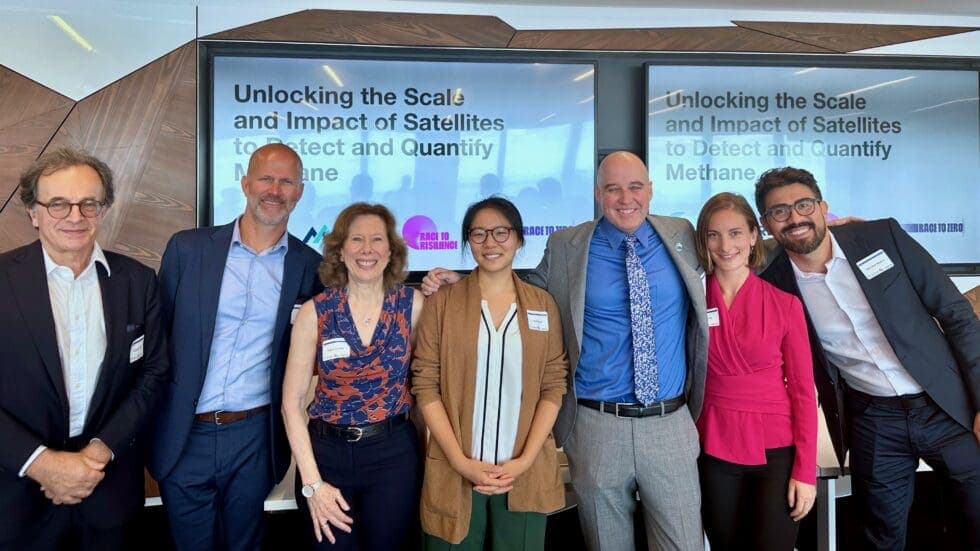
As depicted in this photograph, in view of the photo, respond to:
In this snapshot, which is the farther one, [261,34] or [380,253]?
[261,34]

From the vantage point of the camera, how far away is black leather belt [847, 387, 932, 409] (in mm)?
2191

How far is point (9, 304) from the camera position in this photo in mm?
1650

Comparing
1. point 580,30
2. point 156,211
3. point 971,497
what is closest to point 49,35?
point 156,211

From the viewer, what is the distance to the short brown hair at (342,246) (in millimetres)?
1950

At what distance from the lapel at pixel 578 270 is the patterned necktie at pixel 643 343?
165 millimetres

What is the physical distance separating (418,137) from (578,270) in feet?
6.36

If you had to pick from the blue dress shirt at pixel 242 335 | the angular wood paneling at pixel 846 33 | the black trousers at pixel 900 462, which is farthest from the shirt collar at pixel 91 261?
the angular wood paneling at pixel 846 33

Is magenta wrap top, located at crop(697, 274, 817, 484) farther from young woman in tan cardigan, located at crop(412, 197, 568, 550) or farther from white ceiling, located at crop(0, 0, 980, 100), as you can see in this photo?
white ceiling, located at crop(0, 0, 980, 100)

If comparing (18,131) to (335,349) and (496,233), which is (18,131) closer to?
(335,349)

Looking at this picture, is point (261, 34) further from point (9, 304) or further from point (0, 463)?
point (0, 463)

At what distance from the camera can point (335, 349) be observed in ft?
6.05

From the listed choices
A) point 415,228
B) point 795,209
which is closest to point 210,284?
point 415,228

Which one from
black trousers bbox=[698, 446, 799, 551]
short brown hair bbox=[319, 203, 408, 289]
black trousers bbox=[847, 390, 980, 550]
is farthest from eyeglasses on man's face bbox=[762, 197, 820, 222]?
short brown hair bbox=[319, 203, 408, 289]

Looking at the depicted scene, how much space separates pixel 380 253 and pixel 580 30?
2.52 m
